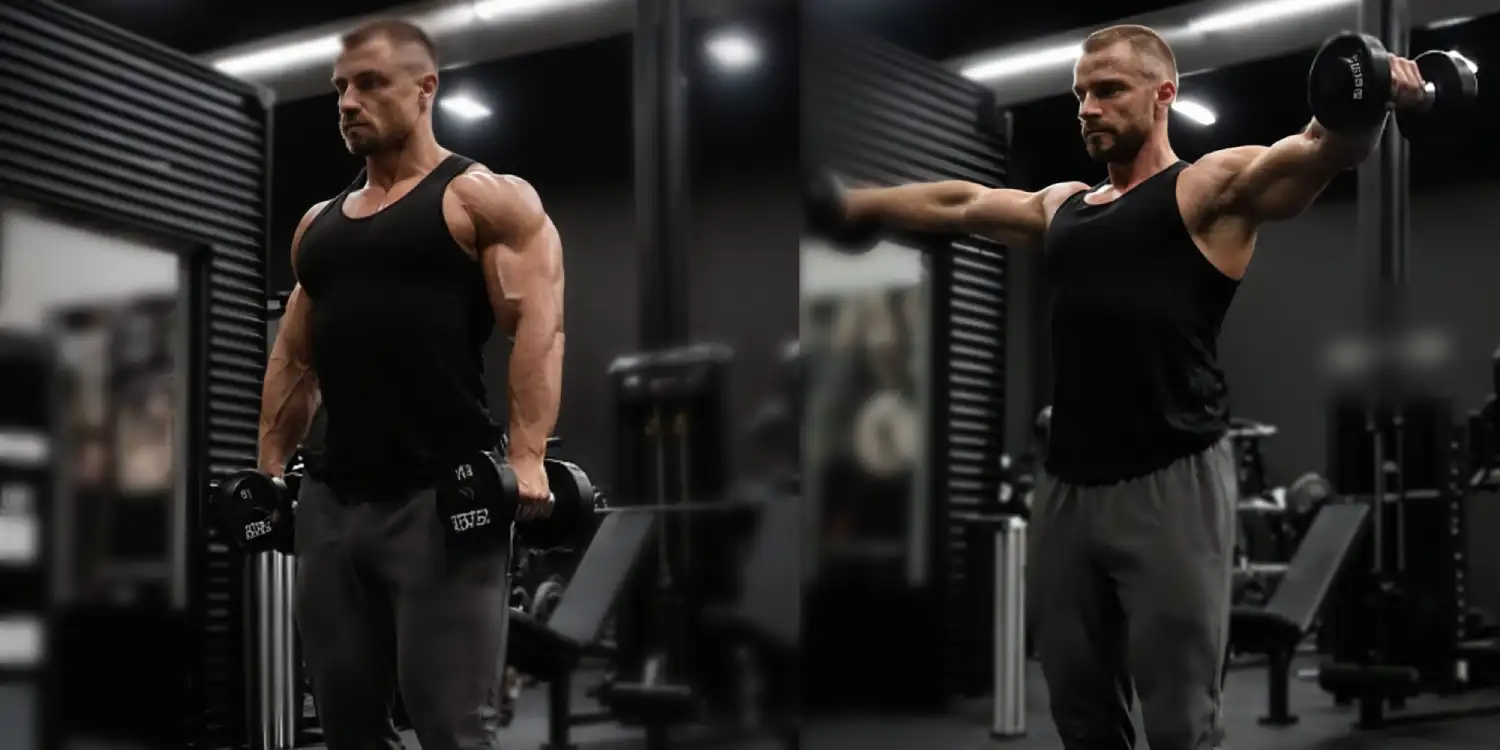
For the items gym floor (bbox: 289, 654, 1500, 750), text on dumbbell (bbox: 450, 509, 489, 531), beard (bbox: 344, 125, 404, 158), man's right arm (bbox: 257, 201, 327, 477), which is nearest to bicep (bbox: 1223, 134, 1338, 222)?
text on dumbbell (bbox: 450, 509, 489, 531)

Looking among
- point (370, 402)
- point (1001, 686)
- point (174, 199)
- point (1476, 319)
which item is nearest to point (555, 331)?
point (370, 402)

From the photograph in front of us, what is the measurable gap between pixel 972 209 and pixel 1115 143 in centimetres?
30

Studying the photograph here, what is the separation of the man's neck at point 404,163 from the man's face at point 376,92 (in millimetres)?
19

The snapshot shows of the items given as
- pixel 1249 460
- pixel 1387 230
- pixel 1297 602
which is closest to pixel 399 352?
pixel 1297 602

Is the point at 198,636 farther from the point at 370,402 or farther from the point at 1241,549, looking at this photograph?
the point at 1241,549

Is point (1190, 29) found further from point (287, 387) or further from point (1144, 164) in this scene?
point (287, 387)

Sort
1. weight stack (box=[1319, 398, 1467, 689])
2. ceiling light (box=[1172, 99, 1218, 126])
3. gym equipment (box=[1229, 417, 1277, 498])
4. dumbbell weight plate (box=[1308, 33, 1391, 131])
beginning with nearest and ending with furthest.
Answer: dumbbell weight plate (box=[1308, 33, 1391, 131]) < ceiling light (box=[1172, 99, 1218, 126]) < weight stack (box=[1319, 398, 1467, 689]) < gym equipment (box=[1229, 417, 1277, 498])

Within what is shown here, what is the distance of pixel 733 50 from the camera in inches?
121

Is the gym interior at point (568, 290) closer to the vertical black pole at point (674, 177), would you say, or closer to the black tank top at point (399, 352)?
the vertical black pole at point (674, 177)

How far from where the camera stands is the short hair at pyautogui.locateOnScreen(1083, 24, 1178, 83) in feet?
6.77

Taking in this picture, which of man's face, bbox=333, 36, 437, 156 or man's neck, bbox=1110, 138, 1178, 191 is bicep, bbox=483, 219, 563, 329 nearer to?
man's face, bbox=333, 36, 437, 156

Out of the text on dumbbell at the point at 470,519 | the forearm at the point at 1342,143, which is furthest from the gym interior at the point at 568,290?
the forearm at the point at 1342,143

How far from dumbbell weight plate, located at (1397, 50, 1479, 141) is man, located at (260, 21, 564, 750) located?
1.35 metres

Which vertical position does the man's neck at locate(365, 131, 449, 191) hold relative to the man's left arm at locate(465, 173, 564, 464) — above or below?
above
